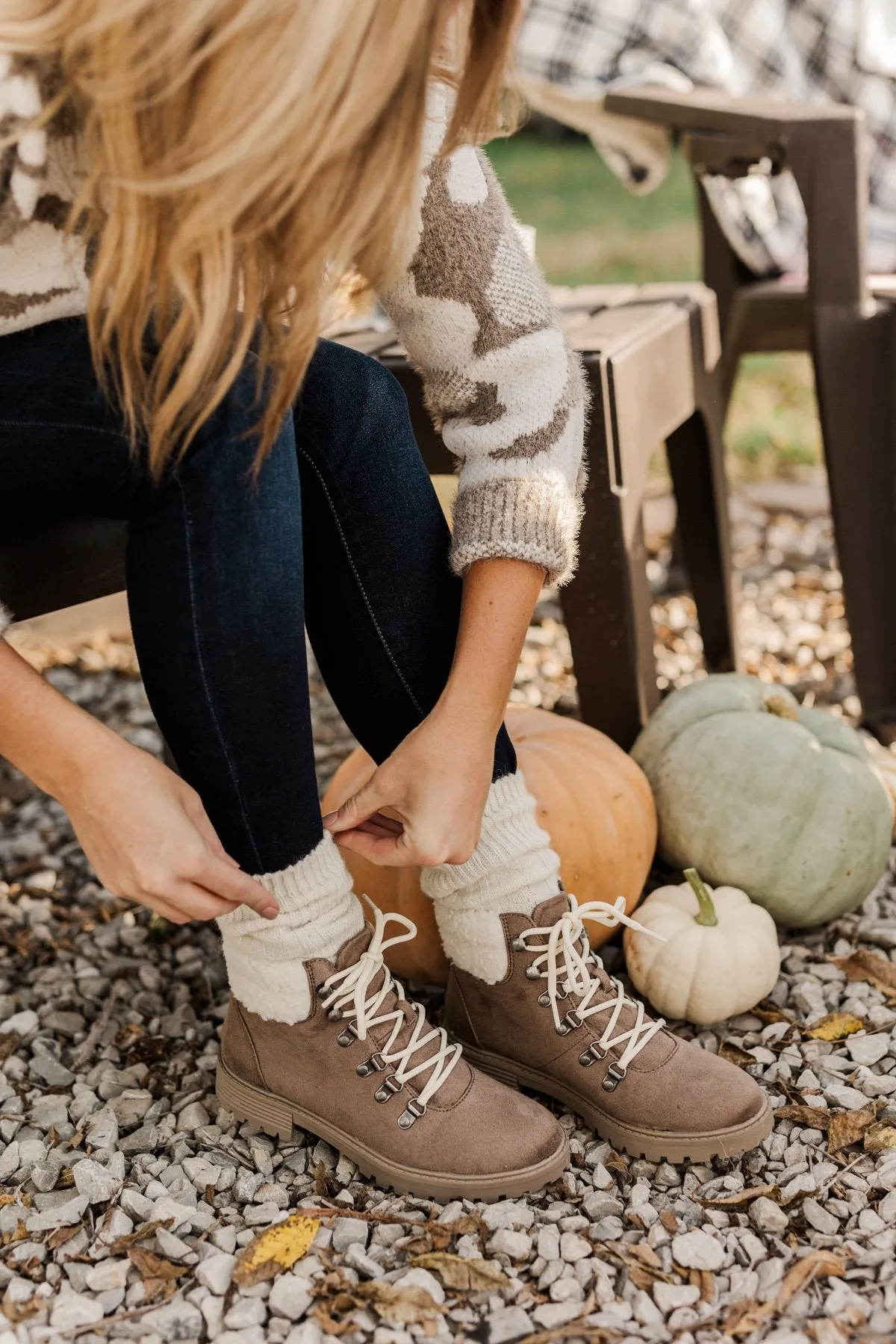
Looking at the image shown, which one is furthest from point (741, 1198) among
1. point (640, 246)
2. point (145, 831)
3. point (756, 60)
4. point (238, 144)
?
point (640, 246)

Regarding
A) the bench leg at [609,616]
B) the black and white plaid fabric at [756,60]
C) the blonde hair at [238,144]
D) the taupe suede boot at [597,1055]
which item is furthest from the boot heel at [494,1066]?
the black and white plaid fabric at [756,60]

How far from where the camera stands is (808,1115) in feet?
4.04

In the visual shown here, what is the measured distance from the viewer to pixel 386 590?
3.84 ft

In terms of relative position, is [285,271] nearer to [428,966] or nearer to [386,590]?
[386,590]

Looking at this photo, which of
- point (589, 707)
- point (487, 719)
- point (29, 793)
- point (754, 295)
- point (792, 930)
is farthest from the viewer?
point (754, 295)

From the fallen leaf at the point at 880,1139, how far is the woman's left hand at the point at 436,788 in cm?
45

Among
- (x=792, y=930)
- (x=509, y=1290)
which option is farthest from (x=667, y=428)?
(x=509, y=1290)

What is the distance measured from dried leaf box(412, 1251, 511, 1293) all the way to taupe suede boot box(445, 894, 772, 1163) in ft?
0.66

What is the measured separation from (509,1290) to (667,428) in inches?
45.2

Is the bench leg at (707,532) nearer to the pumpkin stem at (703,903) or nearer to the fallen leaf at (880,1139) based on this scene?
the pumpkin stem at (703,903)

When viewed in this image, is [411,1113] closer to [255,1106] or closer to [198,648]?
[255,1106]

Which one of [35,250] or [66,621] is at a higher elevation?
[35,250]

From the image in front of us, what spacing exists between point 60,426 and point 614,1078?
734 millimetres

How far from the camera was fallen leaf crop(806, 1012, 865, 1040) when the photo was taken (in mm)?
1368
